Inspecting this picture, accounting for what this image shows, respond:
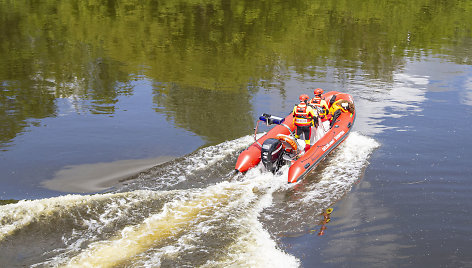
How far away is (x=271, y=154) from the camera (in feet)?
38.6

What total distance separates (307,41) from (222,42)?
5.28 metres

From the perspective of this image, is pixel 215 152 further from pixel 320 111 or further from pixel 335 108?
pixel 335 108

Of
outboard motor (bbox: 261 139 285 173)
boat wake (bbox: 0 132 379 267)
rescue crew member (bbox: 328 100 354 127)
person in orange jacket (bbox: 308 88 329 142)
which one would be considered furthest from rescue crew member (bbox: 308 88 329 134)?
boat wake (bbox: 0 132 379 267)

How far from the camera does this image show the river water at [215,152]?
863 cm

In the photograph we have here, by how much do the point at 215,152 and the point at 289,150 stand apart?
78.6 inches

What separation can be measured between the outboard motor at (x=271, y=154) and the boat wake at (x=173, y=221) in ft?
0.94

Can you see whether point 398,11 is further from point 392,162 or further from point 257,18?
point 392,162

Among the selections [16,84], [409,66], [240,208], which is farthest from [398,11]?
[240,208]

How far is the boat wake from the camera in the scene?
26.3 ft

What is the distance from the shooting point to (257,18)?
36.1 m

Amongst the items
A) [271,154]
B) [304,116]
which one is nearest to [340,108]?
[304,116]

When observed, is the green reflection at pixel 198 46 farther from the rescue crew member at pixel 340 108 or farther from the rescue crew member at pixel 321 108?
the rescue crew member at pixel 340 108

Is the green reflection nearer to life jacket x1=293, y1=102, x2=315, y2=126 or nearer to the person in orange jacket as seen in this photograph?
the person in orange jacket

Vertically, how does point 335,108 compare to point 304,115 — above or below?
below
